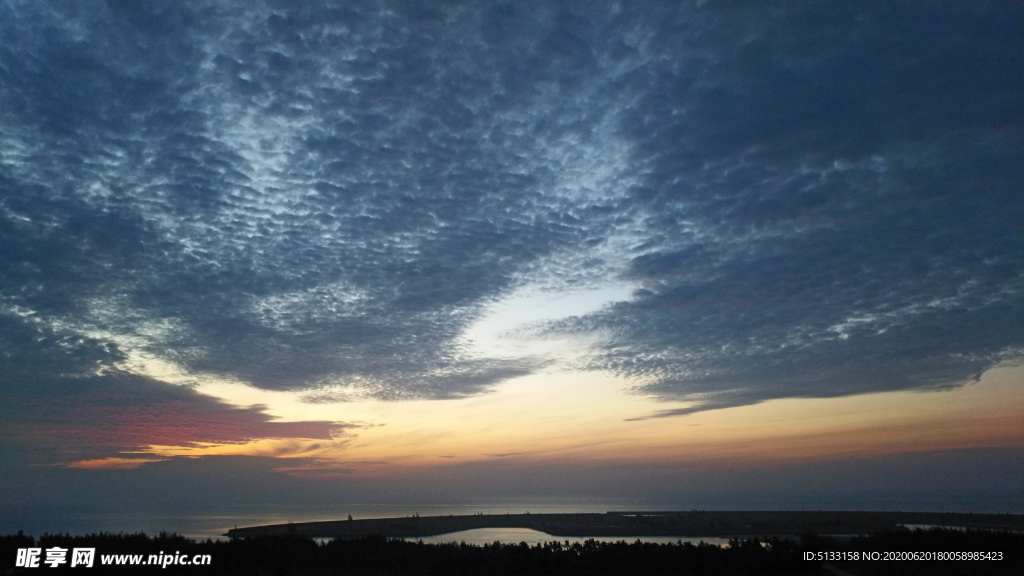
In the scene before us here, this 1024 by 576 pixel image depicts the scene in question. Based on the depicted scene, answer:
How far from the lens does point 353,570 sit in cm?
2062

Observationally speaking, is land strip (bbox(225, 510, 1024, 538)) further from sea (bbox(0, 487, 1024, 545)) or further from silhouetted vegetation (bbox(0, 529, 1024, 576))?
silhouetted vegetation (bbox(0, 529, 1024, 576))

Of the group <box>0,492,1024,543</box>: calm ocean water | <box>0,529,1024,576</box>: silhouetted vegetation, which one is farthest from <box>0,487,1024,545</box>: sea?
<box>0,529,1024,576</box>: silhouetted vegetation

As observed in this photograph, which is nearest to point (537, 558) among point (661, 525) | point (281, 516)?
point (661, 525)

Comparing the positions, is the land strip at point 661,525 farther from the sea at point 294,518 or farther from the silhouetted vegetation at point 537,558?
the silhouetted vegetation at point 537,558

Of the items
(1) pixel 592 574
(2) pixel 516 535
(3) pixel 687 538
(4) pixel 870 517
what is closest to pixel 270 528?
(2) pixel 516 535

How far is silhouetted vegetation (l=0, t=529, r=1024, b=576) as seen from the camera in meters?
19.6

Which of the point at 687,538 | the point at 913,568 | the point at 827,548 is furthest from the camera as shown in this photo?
the point at 687,538

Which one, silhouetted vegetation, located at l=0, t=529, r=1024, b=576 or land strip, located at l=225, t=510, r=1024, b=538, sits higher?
silhouetted vegetation, located at l=0, t=529, r=1024, b=576

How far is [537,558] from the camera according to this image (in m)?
20.3

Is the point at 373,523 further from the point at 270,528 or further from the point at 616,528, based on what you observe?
the point at 616,528

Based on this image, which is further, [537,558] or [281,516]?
[281,516]

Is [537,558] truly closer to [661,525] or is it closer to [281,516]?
[661,525]

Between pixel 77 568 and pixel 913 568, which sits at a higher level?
pixel 77 568

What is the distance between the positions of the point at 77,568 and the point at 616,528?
36517mm
